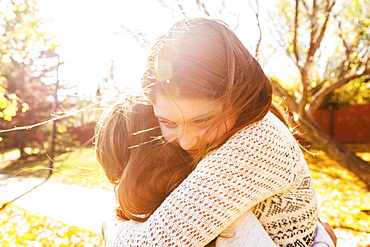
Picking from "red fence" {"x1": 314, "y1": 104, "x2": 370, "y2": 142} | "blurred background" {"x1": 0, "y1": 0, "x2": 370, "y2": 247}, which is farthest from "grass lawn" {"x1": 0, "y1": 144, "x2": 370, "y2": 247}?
"red fence" {"x1": 314, "y1": 104, "x2": 370, "y2": 142}

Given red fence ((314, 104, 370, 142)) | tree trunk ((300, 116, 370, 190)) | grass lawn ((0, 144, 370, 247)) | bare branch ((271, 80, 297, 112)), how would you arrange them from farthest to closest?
1. red fence ((314, 104, 370, 142))
2. bare branch ((271, 80, 297, 112))
3. tree trunk ((300, 116, 370, 190))
4. grass lawn ((0, 144, 370, 247))

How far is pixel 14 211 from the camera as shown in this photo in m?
5.90

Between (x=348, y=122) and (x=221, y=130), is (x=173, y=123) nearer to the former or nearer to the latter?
(x=221, y=130)

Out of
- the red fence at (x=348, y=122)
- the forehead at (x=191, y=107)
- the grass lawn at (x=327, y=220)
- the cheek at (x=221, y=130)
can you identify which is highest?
the forehead at (x=191, y=107)

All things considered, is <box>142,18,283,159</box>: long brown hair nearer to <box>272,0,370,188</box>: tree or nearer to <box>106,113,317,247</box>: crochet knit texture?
<box>106,113,317,247</box>: crochet knit texture

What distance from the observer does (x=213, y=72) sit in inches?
47.9

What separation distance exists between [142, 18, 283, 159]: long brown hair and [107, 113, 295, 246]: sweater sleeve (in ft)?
0.34

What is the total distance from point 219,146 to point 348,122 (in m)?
19.7

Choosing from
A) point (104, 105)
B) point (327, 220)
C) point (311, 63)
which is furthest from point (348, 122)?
point (104, 105)

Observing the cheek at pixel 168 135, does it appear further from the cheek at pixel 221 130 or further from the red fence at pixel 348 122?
the red fence at pixel 348 122

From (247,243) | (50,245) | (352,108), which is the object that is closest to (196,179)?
(247,243)

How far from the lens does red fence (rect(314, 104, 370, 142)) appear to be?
60.0 ft

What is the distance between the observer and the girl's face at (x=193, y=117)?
123cm

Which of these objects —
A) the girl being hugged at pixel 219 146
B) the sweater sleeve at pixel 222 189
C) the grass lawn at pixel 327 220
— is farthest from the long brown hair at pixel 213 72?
the grass lawn at pixel 327 220
